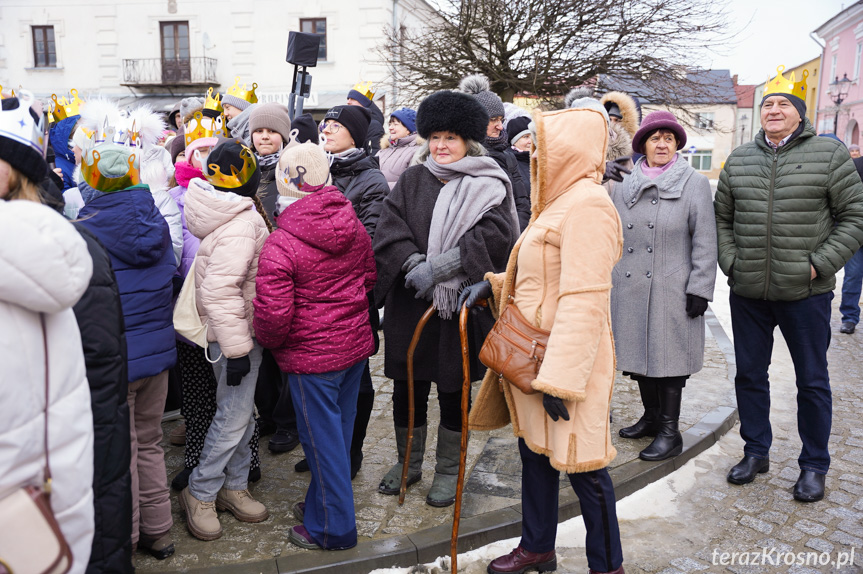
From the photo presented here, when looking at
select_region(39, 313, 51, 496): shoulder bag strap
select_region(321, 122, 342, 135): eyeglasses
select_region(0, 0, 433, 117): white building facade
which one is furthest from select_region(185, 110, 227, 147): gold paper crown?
select_region(0, 0, 433, 117): white building facade

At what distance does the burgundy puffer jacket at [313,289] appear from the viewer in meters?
3.15

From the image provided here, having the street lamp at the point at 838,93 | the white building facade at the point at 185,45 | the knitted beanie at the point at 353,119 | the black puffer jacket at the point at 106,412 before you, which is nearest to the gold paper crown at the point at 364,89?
the knitted beanie at the point at 353,119

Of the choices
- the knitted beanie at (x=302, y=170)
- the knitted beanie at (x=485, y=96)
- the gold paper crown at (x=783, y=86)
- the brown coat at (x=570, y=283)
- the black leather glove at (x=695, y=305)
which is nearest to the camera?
the brown coat at (x=570, y=283)

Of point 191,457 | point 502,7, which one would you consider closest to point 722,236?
point 191,457

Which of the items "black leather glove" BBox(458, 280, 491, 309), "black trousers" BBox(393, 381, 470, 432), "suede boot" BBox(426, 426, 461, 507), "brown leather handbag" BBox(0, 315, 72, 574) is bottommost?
"suede boot" BBox(426, 426, 461, 507)

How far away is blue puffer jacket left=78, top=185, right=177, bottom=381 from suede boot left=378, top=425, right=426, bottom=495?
140 cm

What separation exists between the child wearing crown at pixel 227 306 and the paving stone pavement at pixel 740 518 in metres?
1.35

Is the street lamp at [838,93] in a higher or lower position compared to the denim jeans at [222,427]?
higher

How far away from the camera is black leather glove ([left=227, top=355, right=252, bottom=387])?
3303mm

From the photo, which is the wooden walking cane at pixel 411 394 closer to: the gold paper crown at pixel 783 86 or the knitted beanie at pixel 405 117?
the gold paper crown at pixel 783 86

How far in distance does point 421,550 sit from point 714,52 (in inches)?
559

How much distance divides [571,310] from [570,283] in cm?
10

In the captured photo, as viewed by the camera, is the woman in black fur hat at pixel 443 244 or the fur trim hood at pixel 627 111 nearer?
the woman in black fur hat at pixel 443 244

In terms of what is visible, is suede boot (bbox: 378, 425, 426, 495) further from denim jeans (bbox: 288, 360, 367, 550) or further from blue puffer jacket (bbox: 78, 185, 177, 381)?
blue puffer jacket (bbox: 78, 185, 177, 381)
